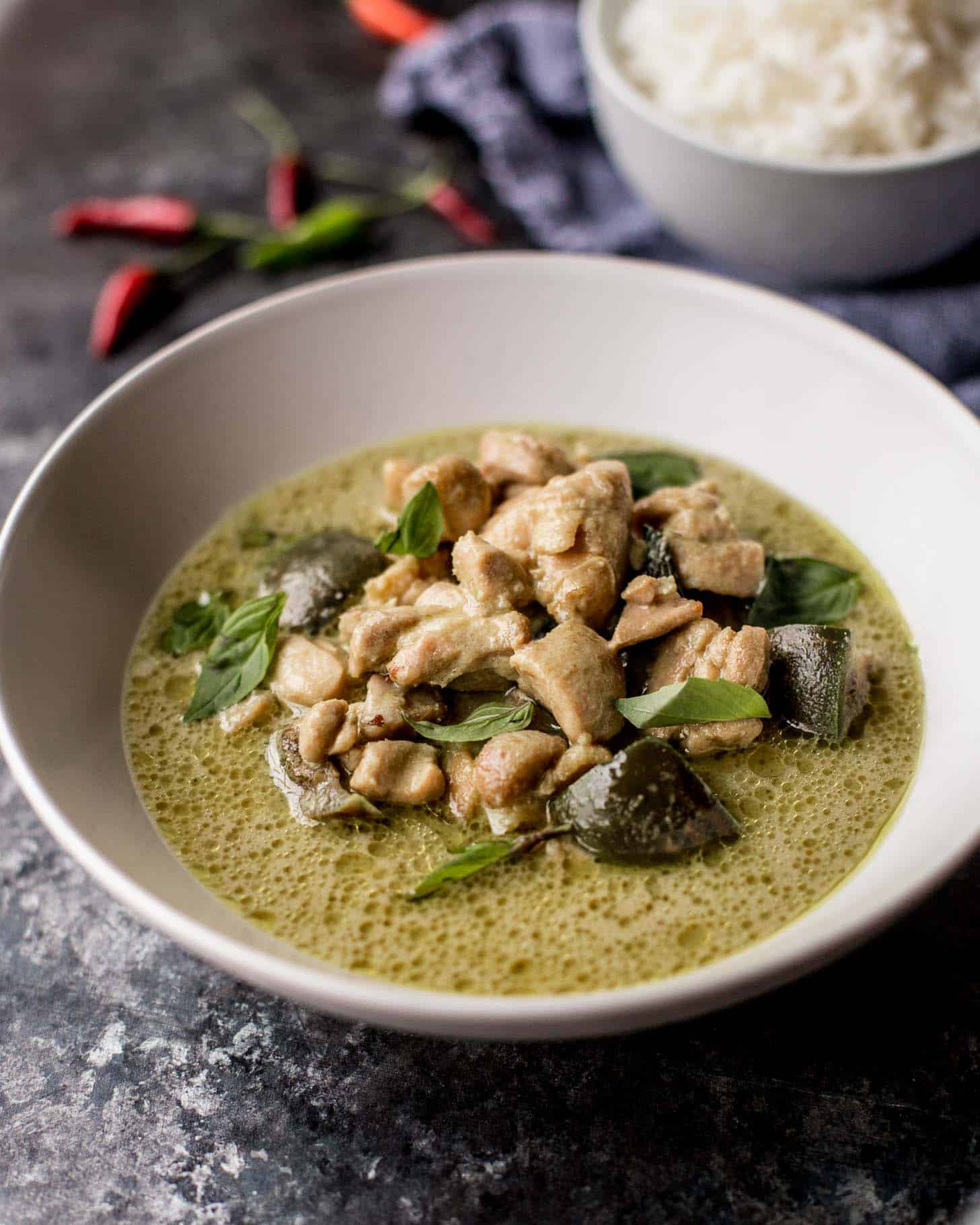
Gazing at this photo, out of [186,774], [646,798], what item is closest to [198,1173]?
[186,774]

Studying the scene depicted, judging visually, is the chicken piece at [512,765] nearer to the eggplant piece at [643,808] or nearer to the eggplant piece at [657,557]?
the eggplant piece at [643,808]

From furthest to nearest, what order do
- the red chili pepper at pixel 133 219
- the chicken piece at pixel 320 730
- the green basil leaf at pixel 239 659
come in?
1. the red chili pepper at pixel 133 219
2. the green basil leaf at pixel 239 659
3. the chicken piece at pixel 320 730

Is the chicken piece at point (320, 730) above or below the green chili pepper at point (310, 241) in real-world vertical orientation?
above

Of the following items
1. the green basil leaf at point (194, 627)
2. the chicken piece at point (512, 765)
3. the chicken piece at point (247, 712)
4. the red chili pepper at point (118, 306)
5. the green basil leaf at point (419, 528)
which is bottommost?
the red chili pepper at point (118, 306)

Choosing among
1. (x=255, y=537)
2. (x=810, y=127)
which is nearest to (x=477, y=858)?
(x=255, y=537)

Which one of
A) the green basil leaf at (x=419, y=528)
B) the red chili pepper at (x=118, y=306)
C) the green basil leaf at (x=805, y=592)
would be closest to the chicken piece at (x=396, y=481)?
the green basil leaf at (x=419, y=528)

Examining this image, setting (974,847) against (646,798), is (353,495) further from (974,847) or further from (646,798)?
(974,847)
